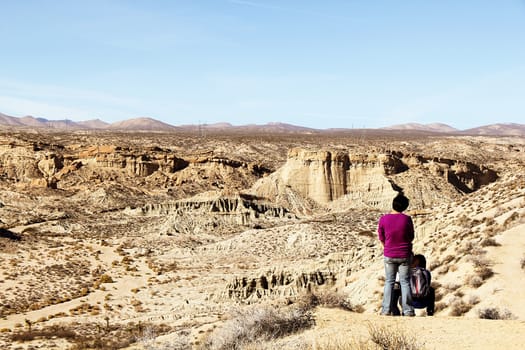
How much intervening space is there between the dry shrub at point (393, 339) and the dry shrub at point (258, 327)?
6.67 feet

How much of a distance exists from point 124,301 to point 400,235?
76.1ft

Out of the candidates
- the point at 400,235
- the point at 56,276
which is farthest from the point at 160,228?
the point at 400,235

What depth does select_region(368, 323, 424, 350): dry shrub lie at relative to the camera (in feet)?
23.8

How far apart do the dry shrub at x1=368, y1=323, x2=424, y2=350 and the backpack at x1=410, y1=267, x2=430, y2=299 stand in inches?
29.7

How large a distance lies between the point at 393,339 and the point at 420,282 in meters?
1.39

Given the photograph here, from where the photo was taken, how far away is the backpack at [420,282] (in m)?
8.52

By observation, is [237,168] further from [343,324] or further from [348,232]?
[343,324]

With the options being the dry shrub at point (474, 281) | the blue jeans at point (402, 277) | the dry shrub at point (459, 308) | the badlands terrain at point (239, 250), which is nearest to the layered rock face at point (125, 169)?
the badlands terrain at point (239, 250)

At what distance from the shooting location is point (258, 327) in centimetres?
984

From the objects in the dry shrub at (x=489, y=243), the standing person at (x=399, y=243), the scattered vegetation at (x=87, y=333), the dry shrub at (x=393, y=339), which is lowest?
the scattered vegetation at (x=87, y=333)

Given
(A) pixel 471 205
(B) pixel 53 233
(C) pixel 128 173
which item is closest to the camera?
(A) pixel 471 205

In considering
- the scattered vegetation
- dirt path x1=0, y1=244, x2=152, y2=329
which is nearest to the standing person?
the scattered vegetation

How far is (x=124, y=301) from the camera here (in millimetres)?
29297

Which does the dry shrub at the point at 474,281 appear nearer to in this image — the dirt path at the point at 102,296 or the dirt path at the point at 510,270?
the dirt path at the point at 510,270
